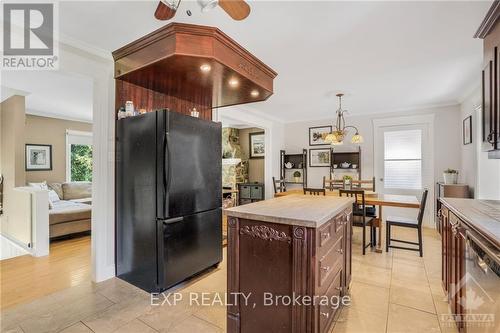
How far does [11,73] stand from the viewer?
3314 millimetres

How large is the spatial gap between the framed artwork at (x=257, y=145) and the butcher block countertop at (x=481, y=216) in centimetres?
502

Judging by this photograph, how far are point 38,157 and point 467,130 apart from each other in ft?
27.8

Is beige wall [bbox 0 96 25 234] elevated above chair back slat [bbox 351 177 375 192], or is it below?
above

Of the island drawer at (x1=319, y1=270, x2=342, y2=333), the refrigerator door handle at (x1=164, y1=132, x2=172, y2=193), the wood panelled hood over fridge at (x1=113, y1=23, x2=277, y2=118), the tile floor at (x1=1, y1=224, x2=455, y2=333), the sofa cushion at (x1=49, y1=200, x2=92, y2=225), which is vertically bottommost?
the tile floor at (x1=1, y1=224, x2=455, y2=333)

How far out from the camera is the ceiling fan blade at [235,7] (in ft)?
4.54

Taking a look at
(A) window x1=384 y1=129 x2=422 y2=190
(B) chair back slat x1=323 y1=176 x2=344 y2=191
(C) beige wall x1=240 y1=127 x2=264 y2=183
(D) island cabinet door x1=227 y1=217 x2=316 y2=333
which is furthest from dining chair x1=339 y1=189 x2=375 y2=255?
(C) beige wall x1=240 y1=127 x2=264 y2=183

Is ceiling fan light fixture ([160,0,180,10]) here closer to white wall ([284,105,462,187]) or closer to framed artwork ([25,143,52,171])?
white wall ([284,105,462,187])

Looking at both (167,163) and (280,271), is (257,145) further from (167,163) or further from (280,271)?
(280,271)

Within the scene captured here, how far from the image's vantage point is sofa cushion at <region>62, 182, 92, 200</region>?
543 cm

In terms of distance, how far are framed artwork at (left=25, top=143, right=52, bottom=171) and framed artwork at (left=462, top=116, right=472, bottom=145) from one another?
27.3 feet

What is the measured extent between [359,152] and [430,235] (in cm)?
203

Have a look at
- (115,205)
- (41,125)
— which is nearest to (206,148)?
(115,205)

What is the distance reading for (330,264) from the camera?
171 cm

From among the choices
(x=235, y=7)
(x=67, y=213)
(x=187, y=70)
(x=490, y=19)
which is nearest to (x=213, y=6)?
(x=235, y=7)
